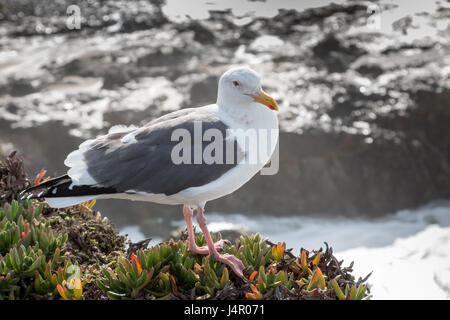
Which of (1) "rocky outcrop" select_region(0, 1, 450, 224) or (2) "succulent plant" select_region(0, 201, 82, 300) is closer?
(2) "succulent plant" select_region(0, 201, 82, 300)

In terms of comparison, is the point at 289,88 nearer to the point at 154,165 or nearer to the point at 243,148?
the point at 243,148

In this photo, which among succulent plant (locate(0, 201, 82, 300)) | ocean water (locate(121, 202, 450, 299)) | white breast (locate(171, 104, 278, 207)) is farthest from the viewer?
ocean water (locate(121, 202, 450, 299))

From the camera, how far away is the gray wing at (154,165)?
103 inches

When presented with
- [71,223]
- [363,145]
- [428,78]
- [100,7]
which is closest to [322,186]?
[363,145]

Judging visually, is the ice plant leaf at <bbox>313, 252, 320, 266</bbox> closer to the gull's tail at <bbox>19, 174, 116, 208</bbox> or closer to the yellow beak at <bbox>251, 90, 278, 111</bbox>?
the yellow beak at <bbox>251, 90, 278, 111</bbox>

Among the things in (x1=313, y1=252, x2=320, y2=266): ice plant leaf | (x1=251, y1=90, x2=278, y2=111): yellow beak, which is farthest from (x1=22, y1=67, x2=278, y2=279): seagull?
(x1=313, y1=252, x2=320, y2=266): ice plant leaf

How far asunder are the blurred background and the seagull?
98.6 inches

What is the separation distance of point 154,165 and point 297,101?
160 inches

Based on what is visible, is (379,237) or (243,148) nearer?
(243,148)

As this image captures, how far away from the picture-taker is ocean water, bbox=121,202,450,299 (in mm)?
4891

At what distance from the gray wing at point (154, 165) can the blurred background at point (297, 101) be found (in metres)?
2.59

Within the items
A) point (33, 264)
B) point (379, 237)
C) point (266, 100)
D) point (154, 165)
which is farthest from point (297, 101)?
point (33, 264)

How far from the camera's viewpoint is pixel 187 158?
267 cm

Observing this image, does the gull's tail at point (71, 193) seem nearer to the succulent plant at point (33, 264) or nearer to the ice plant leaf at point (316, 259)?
the succulent plant at point (33, 264)
